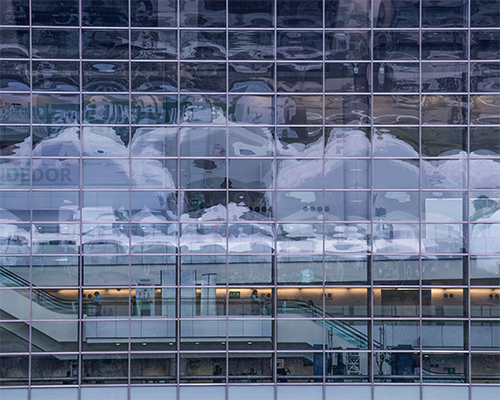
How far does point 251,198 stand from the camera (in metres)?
17.5

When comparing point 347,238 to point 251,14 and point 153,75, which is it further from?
point 153,75

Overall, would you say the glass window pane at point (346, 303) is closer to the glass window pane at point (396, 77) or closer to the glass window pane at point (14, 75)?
the glass window pane at point (396, 77)

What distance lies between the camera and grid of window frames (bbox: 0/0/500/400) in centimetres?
1736

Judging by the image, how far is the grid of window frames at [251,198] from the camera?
17359mm

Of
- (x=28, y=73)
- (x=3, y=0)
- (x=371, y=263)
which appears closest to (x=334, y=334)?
(x=371, y=263)

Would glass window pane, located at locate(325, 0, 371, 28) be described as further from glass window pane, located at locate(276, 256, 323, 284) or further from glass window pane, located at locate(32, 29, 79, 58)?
glass window pane, located at locate(32, 29, 79, 58)

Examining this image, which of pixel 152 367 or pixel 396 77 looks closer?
pixel 152 367

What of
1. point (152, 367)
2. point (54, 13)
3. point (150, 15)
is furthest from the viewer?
point (150, 15)

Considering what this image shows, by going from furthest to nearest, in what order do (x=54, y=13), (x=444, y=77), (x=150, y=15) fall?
(x=444, y=77) < (x=150, y=15) < (x=54, y=13)

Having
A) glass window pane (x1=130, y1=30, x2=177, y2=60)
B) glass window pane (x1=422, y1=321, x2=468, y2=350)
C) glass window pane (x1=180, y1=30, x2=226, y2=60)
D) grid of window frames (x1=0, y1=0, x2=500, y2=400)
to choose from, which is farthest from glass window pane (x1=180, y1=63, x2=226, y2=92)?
glass window pane (x1=422, y1=321, x2=468, y2=350)

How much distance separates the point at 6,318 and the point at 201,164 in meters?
8.41

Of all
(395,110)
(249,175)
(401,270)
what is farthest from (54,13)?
(401,270)

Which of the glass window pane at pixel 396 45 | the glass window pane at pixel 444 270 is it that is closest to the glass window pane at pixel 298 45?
the glass window pane at pixel 396 45

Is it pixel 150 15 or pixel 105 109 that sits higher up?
pixel 150 15
